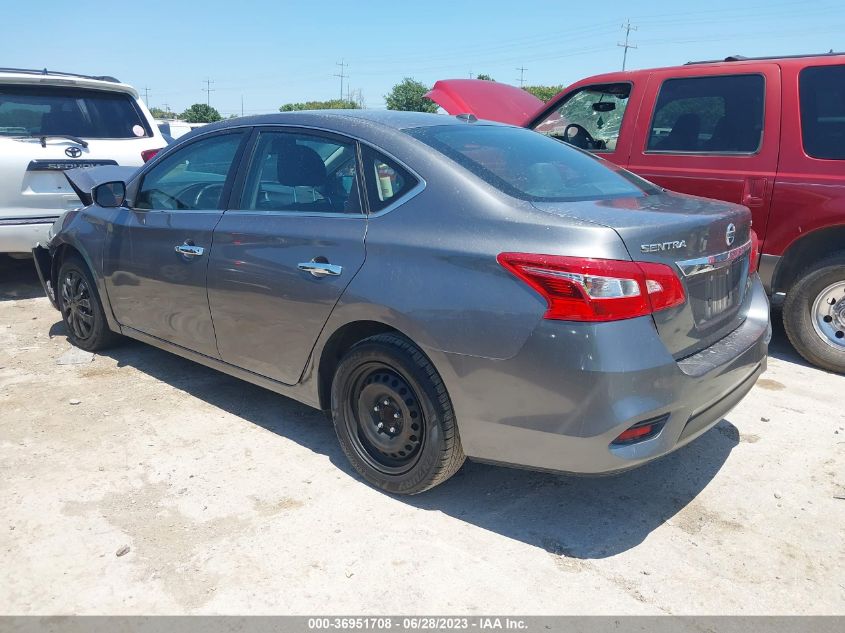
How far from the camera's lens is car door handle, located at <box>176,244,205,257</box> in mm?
3701

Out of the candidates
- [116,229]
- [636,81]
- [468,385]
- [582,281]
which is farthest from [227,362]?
[636,81]

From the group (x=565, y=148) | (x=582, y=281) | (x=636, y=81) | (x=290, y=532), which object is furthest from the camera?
(x=636, y=81)

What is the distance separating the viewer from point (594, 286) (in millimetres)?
2373

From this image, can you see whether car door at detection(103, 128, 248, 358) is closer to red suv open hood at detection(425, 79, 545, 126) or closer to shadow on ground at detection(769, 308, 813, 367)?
red suv open hood at detection(425, 79, 545, 126)

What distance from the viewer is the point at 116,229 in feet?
14.3

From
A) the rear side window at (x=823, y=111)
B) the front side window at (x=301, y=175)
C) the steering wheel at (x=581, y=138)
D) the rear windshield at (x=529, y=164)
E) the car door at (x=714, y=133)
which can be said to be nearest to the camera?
the rear windshield at (x=529, y=164)

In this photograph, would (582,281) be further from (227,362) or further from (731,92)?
(731,92)

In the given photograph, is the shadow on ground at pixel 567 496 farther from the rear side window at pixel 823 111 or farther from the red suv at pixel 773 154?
the rear side window at pixel 823 111

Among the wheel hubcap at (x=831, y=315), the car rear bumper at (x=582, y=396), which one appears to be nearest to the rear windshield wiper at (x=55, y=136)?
the car rear bumper at (x=582, y=396)

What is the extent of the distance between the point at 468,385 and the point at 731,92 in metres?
3.50

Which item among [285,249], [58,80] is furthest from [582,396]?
[58,80]

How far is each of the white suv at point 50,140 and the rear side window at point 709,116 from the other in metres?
Answer: 4.77

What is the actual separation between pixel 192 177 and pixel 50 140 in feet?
9.67

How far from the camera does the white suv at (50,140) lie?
5891mm
